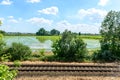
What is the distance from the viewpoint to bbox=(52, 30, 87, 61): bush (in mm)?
22177

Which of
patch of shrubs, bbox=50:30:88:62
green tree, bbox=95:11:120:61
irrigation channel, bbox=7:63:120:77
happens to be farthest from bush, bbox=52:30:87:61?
irrigation channel, bbox=7:63:120:77

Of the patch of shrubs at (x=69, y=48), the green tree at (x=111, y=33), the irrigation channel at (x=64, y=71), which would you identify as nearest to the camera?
the irrigation channel at (x=64, y=71)

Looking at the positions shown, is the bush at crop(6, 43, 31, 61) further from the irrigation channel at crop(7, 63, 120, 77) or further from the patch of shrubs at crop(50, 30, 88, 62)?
the irrigation channel at crop(7, 63, 120, 77)

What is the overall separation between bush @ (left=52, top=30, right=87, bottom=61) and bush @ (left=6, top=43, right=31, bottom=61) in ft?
9.08

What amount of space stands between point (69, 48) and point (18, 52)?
4618mm

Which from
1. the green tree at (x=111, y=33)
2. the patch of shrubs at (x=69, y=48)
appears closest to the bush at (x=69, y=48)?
the patch of shrubs at (x=69, y=48)

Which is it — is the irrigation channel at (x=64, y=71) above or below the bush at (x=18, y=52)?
below

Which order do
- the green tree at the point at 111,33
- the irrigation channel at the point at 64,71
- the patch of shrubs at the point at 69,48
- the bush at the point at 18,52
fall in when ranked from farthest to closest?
1. the green tree at the point at 111,33
2. the patch of shrubs at the point at 69,48
3. the bush at the point at 18,52
4. the irrigation channel at the point at 64,71

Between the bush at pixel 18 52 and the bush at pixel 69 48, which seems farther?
the bush at pixel 69 48

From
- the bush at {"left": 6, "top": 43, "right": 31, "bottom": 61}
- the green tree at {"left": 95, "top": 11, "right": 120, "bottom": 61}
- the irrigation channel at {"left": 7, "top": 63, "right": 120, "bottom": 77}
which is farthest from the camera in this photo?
the green tree at {"left": 95, "top": 11, "right": 120, "bottom": 61}

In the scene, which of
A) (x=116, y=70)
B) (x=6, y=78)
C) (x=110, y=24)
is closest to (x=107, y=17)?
(x=110, y=24)

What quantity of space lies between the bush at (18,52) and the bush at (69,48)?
9.08 ft

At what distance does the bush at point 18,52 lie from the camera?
21516mm

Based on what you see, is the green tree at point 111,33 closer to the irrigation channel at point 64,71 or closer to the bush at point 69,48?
the bush at point 69,48
